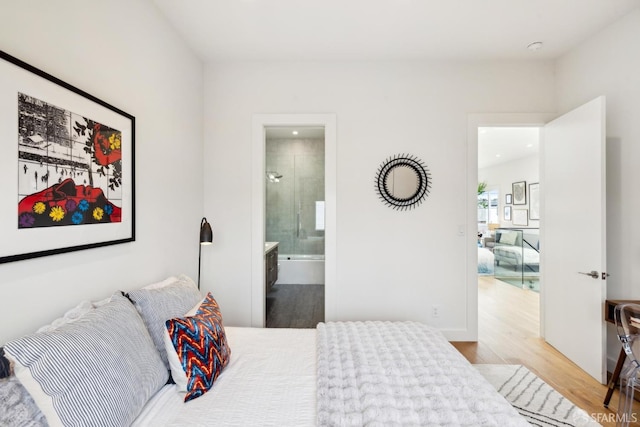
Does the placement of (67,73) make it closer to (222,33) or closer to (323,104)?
(222,33)

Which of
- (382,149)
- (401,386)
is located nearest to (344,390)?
(401,386)

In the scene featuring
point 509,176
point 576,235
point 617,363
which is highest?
point 509,176

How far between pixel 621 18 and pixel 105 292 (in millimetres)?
4106

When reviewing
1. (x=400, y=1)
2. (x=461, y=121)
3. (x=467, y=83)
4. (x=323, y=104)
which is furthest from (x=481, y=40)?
(x=323, y=104)

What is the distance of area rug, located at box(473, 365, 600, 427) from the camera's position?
185 cm

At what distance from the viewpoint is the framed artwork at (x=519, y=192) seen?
24.6 feet

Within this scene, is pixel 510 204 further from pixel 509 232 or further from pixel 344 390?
pixel 344 390

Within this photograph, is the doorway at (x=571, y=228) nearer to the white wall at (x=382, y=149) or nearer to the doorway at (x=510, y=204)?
the white wall at (x=382, y=149)

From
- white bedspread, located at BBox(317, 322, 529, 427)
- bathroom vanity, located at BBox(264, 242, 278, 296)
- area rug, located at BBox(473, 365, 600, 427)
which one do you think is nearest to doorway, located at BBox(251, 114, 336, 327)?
bathroom vanity, located at BBox(264, 242, 278, 296)

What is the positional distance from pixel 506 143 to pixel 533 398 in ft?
17.7

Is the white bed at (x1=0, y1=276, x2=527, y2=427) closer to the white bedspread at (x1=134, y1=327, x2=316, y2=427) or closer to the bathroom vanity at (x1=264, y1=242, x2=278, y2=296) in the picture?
the white bedspread at (x1=134, y1=327, x2=316, y2=427)

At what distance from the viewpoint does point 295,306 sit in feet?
13.3

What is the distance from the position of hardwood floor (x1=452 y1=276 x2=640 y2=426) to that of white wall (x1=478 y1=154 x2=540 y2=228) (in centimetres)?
395

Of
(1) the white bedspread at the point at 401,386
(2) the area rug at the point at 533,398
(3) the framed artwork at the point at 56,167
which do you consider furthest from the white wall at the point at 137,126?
(2) the area rug at the point at 533,398
